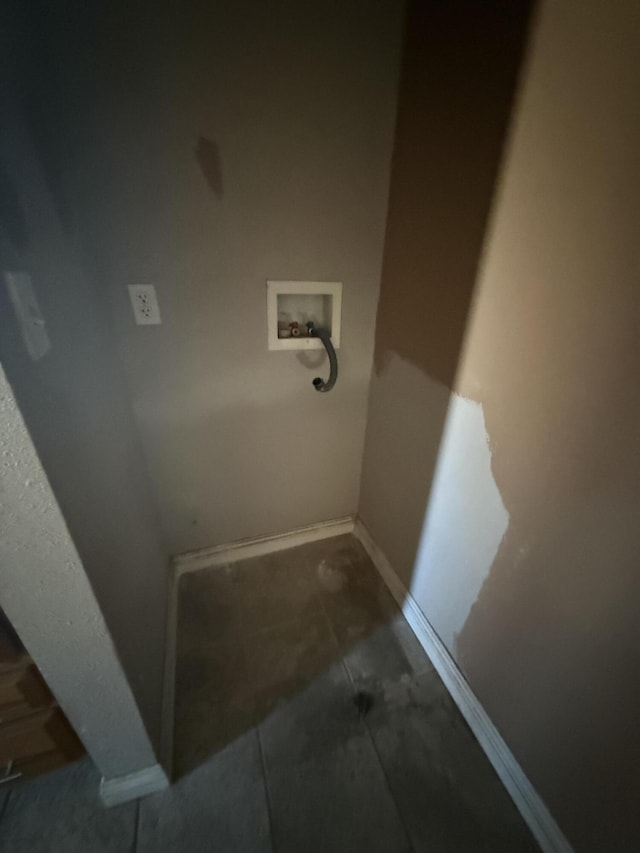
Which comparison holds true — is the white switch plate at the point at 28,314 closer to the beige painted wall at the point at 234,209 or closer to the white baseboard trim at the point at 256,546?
the beige painted wall at the point at 234,209

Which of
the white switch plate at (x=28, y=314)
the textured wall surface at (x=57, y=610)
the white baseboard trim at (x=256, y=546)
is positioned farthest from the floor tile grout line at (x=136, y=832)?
the white switch plate at (x=28, y=314)

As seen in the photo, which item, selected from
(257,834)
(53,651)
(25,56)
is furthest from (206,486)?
(25,56)

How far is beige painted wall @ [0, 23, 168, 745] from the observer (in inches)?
22.8

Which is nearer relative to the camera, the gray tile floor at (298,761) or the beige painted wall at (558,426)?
the beige painted wall at (558,426)

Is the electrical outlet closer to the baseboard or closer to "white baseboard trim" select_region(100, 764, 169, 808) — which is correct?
the baseboard

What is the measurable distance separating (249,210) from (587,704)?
55.6 inches

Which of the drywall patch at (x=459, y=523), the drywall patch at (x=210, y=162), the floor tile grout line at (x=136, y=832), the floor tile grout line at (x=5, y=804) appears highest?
the drywall patch at (x=210, y=162)

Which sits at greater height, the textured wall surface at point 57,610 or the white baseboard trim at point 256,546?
the textured wall surface at point 57,610

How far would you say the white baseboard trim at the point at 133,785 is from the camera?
0.90 metres

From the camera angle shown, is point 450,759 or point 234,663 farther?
point 234,663

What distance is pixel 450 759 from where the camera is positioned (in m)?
1.01

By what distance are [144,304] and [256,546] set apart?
1.07m

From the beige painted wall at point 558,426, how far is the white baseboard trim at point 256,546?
0.71 m

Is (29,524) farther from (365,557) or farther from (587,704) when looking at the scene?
(365,557)
